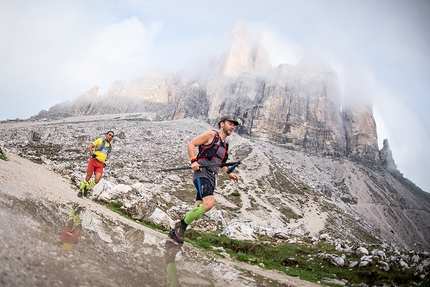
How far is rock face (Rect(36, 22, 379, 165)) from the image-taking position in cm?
12356

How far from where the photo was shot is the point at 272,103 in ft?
433

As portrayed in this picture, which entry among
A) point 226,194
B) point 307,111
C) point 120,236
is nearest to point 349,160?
point 307,111

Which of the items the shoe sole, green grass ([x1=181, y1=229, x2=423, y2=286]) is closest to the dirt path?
the shoe sole

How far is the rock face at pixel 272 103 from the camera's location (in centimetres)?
12356

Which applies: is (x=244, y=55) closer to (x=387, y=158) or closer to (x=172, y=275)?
(x=387, y=158)

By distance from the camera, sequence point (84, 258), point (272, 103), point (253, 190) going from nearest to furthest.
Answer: point (84, 258) → point (253, 190) → point (272, 103)

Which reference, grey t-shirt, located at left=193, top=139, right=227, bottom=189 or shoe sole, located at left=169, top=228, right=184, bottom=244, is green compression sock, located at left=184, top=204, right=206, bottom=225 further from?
grey t-shirt, located at left=193, top=139, right=227, bottom=189

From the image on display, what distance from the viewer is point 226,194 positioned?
4847 centimetres

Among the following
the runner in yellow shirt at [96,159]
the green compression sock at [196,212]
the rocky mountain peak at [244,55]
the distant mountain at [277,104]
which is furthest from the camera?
the rocky mountain peak at [244,55]

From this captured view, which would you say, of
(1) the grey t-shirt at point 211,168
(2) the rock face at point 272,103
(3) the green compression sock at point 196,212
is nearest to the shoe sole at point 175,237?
(3) the green compression sock at point 196,212

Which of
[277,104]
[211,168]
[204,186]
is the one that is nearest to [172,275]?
[204,186]

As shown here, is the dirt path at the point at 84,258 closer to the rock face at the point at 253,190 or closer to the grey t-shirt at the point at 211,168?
the grey t-shirt at the point at 211,168

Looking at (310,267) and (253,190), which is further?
(253,190)

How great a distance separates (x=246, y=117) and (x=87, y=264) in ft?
422
